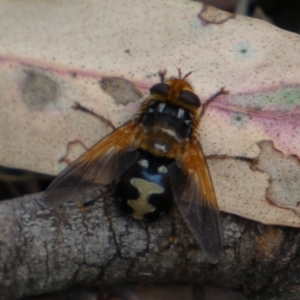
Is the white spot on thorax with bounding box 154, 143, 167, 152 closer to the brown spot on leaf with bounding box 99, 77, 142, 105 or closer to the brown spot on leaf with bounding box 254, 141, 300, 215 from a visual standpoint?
the brown spot on leaf with bounding box 99, 77, 142, 105

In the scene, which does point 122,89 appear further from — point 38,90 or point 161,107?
point 38,90

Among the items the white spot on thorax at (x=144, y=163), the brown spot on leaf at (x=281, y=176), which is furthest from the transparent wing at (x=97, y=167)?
the brown spot on leaf at (x=281, y=176)

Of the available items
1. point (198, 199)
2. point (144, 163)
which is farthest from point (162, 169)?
point (198, 199)

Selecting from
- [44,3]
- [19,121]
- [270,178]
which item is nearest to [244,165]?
[270,178]

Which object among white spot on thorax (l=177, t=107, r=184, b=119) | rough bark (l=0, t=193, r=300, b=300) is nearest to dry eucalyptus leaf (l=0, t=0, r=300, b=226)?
white spot on thorax (l=177, t=107, r=184, b=119)

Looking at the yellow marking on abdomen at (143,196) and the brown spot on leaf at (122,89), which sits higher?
the brown spot on leaf at (122,89)

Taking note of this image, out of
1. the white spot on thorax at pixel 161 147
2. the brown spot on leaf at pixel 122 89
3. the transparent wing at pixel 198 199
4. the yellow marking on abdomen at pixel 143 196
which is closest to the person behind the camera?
the transparent wing at pixel 198 199

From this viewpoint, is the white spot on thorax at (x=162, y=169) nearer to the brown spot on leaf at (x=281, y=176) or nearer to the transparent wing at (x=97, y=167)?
the transparent wing at (x=97, y=167)
